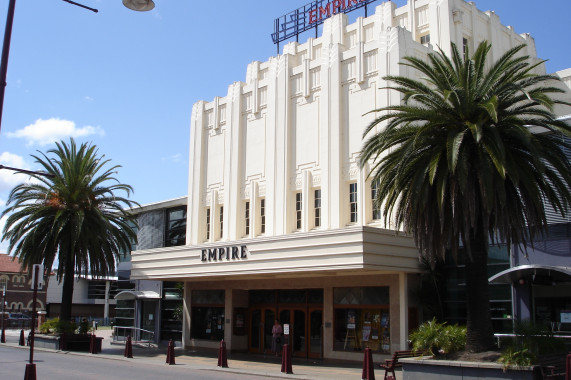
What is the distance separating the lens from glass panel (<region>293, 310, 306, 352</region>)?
29.4 m

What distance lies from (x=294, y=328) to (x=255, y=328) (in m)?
3.47

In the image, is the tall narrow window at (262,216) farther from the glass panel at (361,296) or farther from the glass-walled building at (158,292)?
the glass-walled building at (158,292)

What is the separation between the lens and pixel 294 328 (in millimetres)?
30078

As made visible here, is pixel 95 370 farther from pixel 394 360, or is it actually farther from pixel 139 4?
pixel 139 4

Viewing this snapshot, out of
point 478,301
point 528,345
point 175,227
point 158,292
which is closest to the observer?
point 528,345

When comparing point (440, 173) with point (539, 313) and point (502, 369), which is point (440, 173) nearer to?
point (502, 369)

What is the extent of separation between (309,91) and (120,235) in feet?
47.6

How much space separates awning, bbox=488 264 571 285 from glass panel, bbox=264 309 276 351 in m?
13.2

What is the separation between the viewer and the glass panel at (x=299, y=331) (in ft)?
96.5

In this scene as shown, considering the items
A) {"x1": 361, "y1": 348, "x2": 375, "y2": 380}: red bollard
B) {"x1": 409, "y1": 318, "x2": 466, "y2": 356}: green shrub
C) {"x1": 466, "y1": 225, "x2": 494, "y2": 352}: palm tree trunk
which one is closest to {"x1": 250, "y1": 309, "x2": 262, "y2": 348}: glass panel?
{"x1": 361, "y1": 348, "x2": 375, "y2": 380}: red bollard

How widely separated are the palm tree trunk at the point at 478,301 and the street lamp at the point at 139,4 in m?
11.3

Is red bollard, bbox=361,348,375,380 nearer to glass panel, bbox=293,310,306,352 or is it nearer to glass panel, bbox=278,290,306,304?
glass panel, bbox=293,310,306,352

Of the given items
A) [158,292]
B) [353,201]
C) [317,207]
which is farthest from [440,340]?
[158,292]

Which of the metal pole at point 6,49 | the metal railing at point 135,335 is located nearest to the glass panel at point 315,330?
the metal railing at point 135,335
